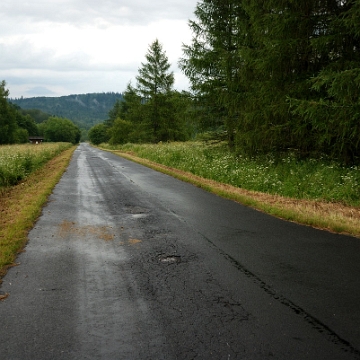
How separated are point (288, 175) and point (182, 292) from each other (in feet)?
31.0

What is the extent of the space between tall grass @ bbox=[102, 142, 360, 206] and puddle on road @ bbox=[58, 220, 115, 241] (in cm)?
629

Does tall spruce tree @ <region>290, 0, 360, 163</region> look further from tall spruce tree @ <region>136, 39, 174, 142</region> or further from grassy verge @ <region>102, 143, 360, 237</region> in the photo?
tall spruce tree @ <region>136, 39, 174, 142</region>

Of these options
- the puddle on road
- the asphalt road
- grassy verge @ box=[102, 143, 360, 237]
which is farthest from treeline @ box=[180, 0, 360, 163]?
the puddle on road

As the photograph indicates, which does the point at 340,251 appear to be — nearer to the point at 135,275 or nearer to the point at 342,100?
the point at 135,275

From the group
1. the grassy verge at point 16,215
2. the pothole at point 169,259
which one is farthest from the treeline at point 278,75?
the grassy verge at point 16,215

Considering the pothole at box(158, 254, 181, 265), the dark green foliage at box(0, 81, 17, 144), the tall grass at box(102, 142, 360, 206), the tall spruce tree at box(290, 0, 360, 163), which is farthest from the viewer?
the dark green foliage at box(0, 81, 17, 144)

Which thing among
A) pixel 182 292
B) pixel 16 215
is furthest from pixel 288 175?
pixel 182 292

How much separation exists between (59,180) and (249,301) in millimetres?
12818

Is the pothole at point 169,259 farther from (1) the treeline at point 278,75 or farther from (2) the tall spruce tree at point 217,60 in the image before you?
(2) the tall spruce tree at point 217,60

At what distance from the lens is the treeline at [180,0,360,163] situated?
10.4 metres

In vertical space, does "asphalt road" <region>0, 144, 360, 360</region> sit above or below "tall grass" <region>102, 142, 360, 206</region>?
below

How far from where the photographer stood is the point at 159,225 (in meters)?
7.43

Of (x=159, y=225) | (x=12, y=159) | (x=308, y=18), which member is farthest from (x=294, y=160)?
(x=12, y=159)

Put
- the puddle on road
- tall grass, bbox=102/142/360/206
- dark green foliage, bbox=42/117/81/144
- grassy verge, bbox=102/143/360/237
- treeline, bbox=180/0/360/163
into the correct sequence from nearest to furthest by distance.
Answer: the puddle on road, grassy verge, bbox=102/143/360/237, tall grass, bbox=102/142/360/206, treeline, bbox=180/0/360/163, dark green foliage, bbox=42/117/81/144
